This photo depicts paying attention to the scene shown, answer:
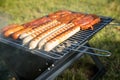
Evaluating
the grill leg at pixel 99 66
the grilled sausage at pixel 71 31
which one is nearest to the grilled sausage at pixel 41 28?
the grilled sausage at pixel 71 31

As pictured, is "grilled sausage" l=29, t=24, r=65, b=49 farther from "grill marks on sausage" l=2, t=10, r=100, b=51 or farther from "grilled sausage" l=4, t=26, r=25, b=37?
"grilled sausage" l=4, t=26, r=25, b=37

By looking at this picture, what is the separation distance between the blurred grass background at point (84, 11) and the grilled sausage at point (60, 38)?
3.83 feet

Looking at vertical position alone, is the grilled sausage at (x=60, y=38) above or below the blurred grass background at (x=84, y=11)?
above

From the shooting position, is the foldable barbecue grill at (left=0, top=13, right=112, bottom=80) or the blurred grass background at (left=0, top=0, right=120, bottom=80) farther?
the blurred grass background at (left=0, top=0, right=120, bottom=80)

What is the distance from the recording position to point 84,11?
7.08 metres

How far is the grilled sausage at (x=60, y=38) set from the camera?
2.65m

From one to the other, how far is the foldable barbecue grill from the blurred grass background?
327mm

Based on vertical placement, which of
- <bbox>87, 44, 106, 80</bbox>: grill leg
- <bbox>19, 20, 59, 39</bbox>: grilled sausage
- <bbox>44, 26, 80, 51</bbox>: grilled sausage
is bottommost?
<bbox>87, 44, 106, 80</bbox>: grill leg

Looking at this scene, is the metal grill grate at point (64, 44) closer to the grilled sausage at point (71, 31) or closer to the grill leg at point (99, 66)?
the grilled sausage at point (71, 31)

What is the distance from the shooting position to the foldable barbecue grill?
2584 millimetres

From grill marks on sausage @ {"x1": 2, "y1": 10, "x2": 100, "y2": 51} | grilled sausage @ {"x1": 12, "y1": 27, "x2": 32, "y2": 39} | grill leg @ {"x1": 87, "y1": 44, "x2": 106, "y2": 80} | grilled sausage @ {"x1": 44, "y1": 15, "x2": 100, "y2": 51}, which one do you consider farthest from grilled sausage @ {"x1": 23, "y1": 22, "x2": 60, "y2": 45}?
grill leg @ {"x1": 87, "y1": 44, "x2": 106, "y2": 80}

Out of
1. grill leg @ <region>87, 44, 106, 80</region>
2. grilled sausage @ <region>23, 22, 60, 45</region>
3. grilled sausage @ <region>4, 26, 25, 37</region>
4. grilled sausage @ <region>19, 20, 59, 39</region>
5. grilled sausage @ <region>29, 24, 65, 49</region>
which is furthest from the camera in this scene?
grill leg @ <region>87, 44, 106, 80</region>

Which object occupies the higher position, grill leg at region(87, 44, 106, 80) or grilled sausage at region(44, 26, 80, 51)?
grilled sausage at region(44, 26, 80, 51)

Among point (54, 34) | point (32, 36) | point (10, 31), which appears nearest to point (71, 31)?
point (54, 34)
